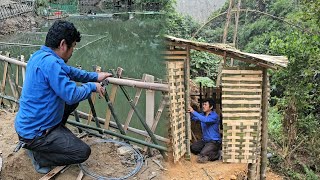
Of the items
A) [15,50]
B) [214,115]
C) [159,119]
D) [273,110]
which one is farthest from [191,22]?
[159,119]

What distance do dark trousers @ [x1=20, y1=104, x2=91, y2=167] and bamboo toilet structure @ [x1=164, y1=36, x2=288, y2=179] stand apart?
48.7 inches

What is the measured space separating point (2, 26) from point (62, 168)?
2211 centimetres

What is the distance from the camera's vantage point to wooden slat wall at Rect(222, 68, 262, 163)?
4637 mm

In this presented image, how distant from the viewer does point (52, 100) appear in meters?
2.99

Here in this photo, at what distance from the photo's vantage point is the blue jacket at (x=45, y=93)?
2828mm

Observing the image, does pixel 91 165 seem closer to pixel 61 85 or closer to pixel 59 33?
pixel 61 85

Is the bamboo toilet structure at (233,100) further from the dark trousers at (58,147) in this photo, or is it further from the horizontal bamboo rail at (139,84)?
the dark trousers at (58,147)

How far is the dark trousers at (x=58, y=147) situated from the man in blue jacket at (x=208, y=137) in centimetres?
216

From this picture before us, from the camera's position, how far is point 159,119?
3744mm

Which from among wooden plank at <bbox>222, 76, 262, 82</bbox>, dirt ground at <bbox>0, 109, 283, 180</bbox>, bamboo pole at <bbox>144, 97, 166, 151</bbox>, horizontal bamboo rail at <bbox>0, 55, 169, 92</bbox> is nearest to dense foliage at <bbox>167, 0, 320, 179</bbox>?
wooden plank at <bbox>222, 76, 262, 82</bbox>

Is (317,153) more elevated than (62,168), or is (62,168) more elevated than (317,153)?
(62,168)

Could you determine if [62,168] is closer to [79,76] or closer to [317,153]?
[79,76]

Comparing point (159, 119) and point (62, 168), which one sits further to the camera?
point (159, 119)

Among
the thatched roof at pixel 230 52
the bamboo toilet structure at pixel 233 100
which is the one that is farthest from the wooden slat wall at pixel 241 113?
the thatched roof at pixel 230 52
